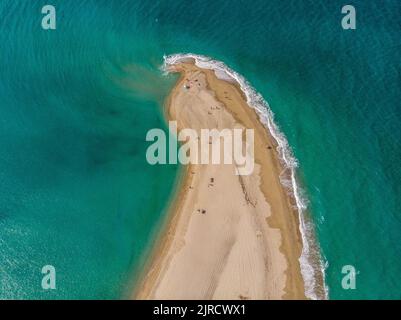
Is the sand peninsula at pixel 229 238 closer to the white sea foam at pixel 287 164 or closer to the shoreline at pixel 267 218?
the shoreline at pixel 267 218

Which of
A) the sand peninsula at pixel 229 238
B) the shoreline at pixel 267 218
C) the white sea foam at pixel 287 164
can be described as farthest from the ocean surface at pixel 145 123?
the sand peninsula at pixel 229 238

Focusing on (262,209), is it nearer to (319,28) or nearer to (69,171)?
(69,171)

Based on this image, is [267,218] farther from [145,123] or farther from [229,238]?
[145,123]

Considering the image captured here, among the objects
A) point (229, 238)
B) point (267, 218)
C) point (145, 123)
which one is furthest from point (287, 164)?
point (145, 123)

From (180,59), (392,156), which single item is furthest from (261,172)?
(180,59)

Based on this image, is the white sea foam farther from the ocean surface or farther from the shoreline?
the ocean surface

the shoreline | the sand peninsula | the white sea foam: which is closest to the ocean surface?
the white sea foam
